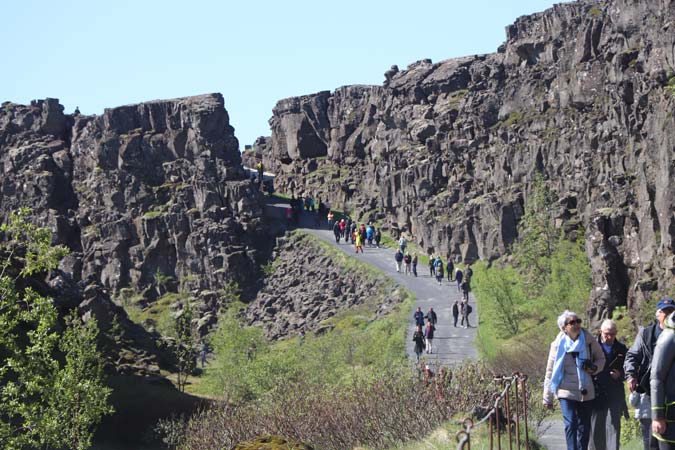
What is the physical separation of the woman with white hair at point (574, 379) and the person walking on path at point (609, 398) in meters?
0.19

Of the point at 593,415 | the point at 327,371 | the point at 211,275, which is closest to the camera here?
the point at 593,415

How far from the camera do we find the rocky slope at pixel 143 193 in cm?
10562

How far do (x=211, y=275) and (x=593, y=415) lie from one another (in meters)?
90.6

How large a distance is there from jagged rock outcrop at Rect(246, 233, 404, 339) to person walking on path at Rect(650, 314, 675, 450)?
63810 millimetres

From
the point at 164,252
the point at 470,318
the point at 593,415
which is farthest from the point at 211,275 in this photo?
the point at 593,415

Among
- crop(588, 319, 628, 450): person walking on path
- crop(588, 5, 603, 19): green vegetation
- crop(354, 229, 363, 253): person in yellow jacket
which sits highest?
crop(588, 5, 603, 19): green vegetation

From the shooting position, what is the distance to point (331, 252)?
307 ft

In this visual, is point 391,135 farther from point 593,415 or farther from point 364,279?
point 593,415

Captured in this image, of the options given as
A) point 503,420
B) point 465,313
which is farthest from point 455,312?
point 503,420

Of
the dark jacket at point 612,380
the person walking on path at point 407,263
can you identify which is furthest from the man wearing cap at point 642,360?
the person walking on path at point 407,263

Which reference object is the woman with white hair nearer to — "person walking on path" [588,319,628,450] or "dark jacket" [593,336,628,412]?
"person walking on path" [588,319,628,450]

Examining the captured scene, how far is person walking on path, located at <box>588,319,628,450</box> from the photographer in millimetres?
15797

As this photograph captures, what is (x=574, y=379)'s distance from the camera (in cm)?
1562

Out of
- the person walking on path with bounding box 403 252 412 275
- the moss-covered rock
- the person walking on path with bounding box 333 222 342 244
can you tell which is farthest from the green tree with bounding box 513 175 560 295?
the moss-covered rock
